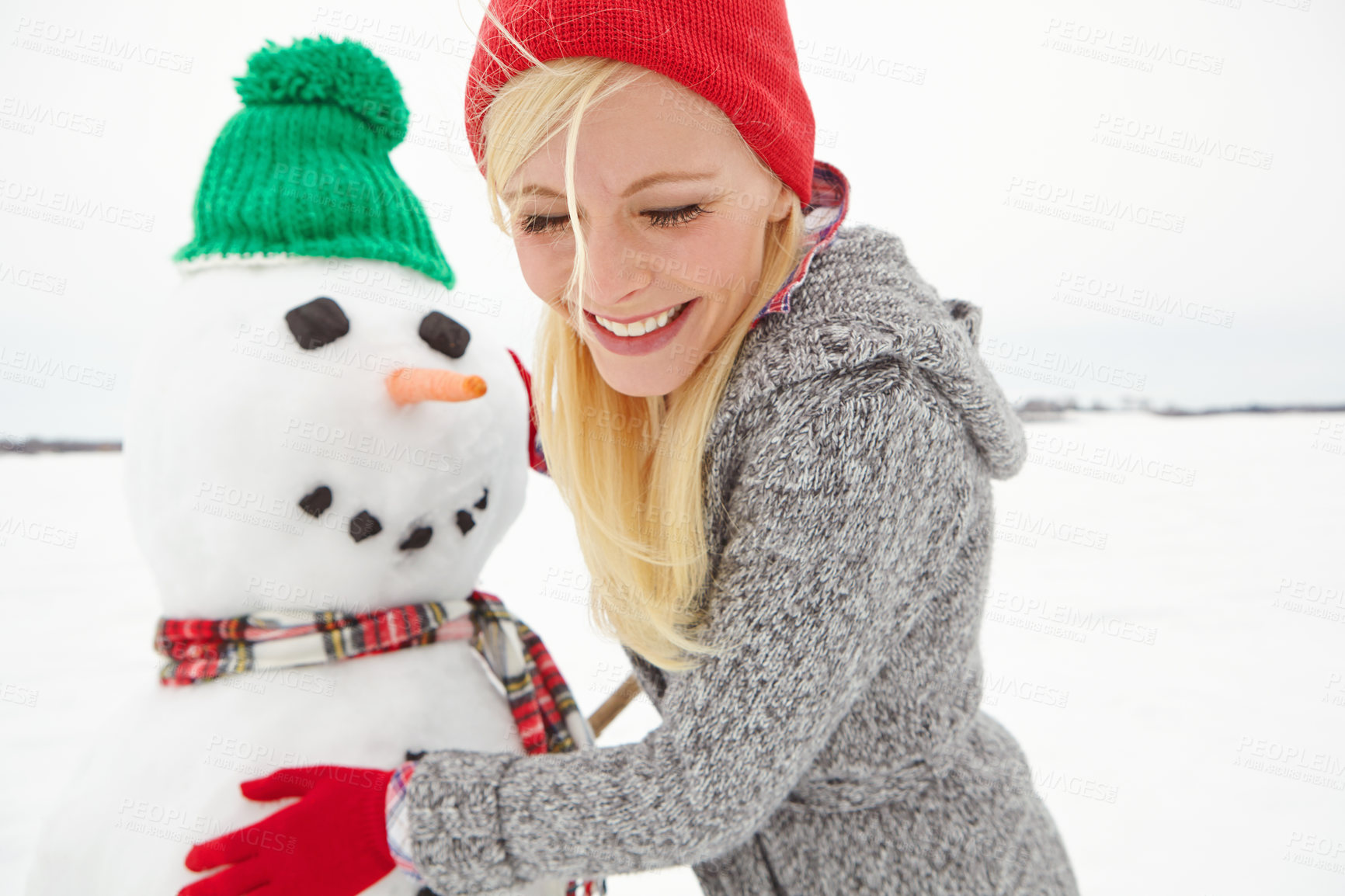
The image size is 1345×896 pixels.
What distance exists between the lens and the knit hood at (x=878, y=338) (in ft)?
1.72

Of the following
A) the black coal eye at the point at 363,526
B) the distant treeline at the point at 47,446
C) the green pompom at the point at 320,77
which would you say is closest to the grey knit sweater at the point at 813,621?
the black coal eye at the point at 363,526

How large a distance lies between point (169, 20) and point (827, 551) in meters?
1.47

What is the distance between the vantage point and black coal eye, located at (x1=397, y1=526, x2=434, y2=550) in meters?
0.70

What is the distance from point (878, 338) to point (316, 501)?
18.5 inches

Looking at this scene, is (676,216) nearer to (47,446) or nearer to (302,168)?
(302,168)

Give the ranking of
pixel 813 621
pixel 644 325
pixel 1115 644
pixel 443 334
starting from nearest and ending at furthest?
pixel 813 621, pixel 644 325, pixel 443 334, pixel 1115 644

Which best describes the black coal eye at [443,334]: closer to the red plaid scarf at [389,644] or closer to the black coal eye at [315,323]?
the black coal eye at [315,323]

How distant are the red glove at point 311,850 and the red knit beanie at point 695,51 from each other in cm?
51

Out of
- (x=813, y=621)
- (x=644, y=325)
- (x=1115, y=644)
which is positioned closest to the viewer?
(x=813, y=621)

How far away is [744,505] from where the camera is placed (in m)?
0.55

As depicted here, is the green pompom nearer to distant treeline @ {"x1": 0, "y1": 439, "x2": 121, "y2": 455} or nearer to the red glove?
the red glove

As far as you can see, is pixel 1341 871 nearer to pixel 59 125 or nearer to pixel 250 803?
pixel 250 803

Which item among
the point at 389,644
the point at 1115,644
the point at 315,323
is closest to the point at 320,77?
the point at 315,323

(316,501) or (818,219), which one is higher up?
(818,219)
